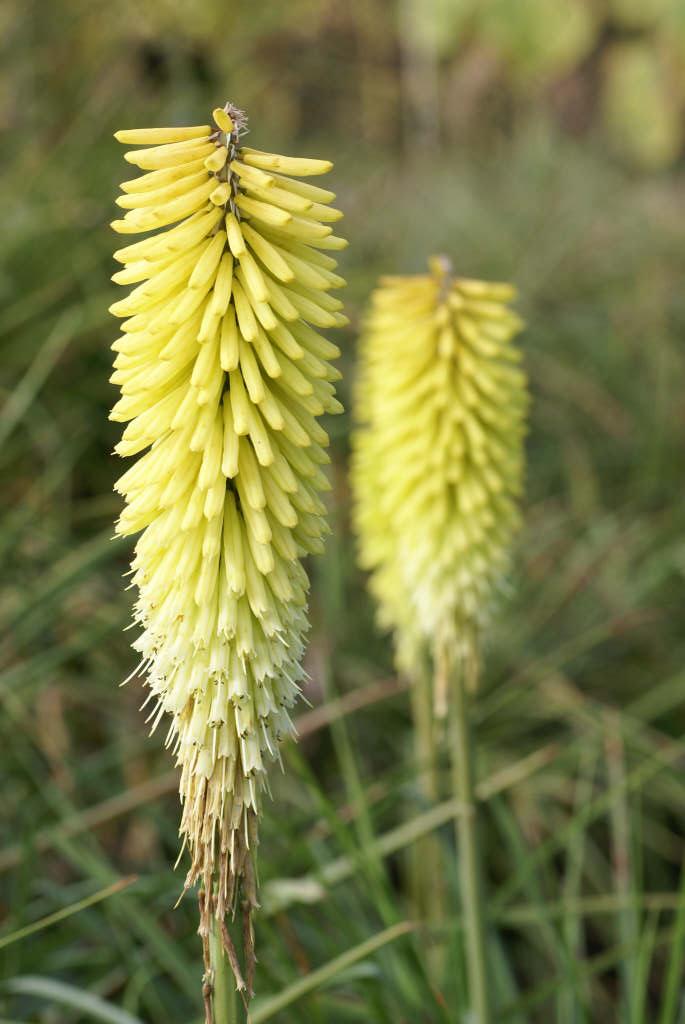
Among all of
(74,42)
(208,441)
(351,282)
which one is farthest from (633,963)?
(74,42)

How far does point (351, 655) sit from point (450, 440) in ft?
6.59

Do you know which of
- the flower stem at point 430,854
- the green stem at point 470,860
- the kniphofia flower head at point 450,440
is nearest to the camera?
the green stem at point 470,860

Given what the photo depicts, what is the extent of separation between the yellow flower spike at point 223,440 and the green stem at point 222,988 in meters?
0.03

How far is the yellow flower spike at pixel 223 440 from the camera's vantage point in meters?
1.42

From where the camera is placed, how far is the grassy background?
8.46ft

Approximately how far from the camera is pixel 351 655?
14.2 feet

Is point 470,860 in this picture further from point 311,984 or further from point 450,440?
point 450,440

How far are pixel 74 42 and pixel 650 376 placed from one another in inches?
143

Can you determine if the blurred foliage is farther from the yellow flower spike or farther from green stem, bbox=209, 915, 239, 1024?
green stem, bbox=209, 915, 239, 1024

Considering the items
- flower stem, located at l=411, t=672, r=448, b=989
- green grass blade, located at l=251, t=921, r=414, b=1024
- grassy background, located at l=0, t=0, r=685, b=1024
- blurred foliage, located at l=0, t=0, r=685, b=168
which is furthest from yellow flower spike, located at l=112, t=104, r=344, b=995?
blurred foliage, located at l=0, t=0, r=685, b=168

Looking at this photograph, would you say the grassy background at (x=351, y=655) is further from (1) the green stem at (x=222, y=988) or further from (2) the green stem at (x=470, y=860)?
(1) the green stem at (x=222, y=988)

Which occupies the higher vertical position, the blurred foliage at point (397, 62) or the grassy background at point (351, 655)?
the blurred foliage at point (397, 62)

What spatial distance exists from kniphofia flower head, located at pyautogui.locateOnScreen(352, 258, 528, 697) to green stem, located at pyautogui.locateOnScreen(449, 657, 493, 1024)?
0.22 m

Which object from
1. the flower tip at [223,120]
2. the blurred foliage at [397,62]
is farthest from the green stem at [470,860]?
the blurred foliage at [397,62]
